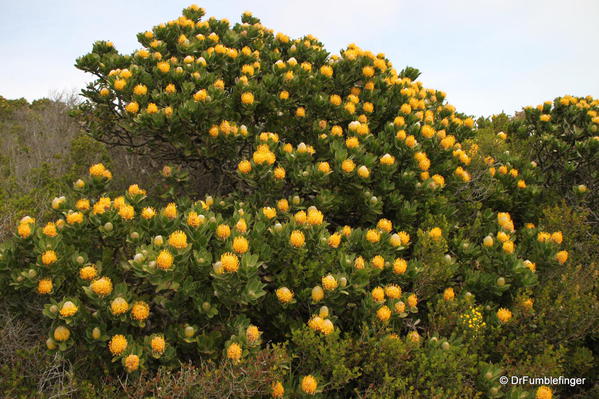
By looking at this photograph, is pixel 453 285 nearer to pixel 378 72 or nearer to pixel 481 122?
pixel 378 72

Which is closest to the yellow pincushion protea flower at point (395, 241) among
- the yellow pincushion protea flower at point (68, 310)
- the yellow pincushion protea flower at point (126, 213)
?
the yellow pincushion protea flower at point (126, 213)

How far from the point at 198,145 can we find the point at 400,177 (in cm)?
191

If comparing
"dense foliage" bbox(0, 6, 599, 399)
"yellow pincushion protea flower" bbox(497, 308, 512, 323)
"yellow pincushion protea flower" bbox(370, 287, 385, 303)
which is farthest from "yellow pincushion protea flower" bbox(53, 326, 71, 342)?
"yellow pincushion protea flower" bbox(497, 308, 512, 323)

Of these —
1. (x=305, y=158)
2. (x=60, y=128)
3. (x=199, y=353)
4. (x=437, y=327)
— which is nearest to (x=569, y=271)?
(x=437, y=327)

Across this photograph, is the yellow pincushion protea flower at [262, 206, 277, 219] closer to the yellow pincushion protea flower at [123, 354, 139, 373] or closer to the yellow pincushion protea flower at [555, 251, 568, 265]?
the yellow pincushion protea flower at [123, 354, 139, 373]

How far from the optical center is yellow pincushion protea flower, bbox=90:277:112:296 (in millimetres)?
2482

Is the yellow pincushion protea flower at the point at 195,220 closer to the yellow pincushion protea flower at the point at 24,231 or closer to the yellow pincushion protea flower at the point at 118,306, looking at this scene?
the yellow pincushion protea flower at the point at 118,306

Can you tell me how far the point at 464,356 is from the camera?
2.79 meters

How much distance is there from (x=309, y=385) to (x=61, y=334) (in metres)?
1.50

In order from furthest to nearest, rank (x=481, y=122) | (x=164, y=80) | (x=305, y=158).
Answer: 1. (x=481, y=122)
2. (x=164, y=80)
3. (x=305, y=158)

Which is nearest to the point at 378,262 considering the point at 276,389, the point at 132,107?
the point at 276,389

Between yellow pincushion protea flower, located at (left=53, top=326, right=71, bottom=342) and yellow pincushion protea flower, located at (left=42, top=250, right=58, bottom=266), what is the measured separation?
1.32 ft

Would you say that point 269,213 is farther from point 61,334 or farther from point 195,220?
point 61,334

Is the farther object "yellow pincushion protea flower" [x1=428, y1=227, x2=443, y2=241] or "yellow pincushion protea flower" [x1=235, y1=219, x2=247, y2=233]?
"yellow pincushion protea flower" [x1=428, y1=227, x2=443, y2=241]
